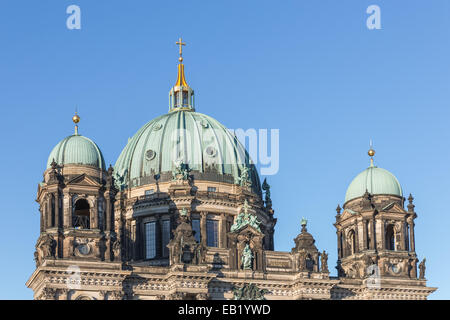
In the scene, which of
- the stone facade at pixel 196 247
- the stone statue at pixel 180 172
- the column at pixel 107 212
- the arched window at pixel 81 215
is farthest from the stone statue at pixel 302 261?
the arched window at pixel 81 215

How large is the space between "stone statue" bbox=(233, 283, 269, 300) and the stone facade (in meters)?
0.08

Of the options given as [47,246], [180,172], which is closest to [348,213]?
[180,172]

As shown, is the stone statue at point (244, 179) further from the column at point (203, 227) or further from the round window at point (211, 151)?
the column at point (203, 227)

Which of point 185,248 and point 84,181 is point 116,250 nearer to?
point 84,181

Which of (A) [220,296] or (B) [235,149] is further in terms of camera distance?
(B) [235,149]

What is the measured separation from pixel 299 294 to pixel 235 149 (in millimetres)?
20416

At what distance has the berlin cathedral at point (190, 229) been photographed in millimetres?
90688

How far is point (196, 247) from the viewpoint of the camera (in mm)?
95062

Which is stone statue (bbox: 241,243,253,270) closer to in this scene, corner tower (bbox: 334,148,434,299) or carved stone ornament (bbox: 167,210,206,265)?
carved stone ornament (bbox: 167,210,206,265)

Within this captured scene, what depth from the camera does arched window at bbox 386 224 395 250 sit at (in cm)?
10556

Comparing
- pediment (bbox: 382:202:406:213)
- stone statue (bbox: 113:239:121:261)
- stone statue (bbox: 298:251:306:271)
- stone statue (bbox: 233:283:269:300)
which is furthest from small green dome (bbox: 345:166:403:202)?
stone statue (bbox: 113:239:121:261)
